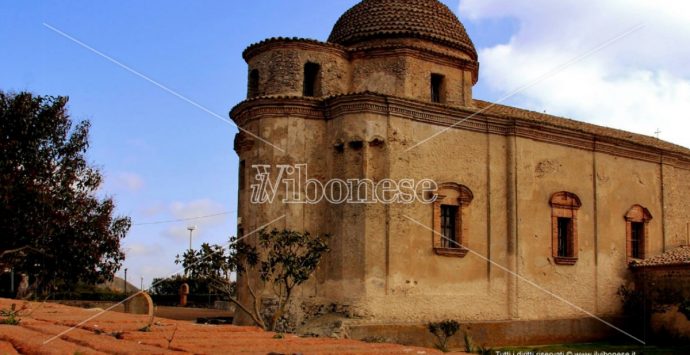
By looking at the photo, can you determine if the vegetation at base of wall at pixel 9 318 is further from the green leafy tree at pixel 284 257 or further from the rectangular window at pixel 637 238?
the rectangular window at pixel 637 238

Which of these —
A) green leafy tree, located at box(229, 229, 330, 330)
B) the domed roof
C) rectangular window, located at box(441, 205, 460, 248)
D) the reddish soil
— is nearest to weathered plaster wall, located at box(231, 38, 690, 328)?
rectangular window, located at box(441, 205, 460, 248)

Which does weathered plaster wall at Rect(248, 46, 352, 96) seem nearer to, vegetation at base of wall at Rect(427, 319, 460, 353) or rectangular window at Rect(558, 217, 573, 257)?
vegetation at base of wall at Rect(427, 319, 460, 353)

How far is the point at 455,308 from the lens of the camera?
60.5 feet

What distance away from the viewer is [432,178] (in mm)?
18656

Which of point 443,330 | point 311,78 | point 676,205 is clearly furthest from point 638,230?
point 311,78

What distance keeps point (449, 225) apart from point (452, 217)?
0.84 ft

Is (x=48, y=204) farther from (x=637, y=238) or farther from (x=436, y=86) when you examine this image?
(x=637, y=238)

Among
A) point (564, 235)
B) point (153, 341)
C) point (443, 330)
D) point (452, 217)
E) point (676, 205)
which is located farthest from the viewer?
point (676, 205)

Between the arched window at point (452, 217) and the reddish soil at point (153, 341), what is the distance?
11.7 meters

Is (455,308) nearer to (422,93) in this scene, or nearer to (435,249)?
(435,249)

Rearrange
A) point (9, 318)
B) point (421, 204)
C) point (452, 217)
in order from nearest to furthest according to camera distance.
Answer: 1. point (9, 318)
2. point (421, 204)
3. point (452, 217)

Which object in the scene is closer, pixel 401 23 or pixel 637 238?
pixel 401 23

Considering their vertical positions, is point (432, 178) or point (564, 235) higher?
point (432, 178)

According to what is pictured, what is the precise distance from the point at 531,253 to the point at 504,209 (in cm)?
156
